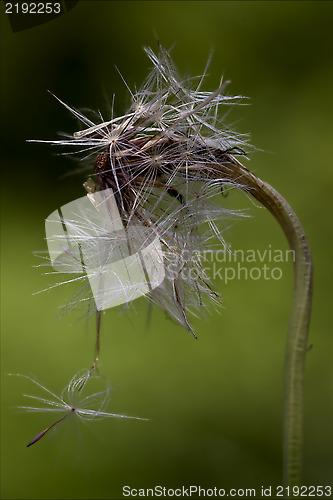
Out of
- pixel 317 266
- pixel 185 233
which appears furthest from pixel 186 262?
pixel 317 266

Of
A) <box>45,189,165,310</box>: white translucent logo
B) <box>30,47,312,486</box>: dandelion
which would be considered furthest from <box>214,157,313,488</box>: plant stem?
<box>45,189,165,310</box>: white translucent logo

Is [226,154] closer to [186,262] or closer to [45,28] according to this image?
[186,262]

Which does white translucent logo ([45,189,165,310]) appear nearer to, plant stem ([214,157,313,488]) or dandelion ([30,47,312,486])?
dandelion ([30,47,312,486])

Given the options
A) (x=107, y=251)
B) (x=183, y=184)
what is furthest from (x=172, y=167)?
(x=107, y=251)

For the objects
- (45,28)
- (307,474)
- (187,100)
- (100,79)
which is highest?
(45,28)

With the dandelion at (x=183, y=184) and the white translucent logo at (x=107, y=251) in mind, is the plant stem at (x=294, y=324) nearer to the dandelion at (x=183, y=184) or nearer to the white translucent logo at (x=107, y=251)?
the dandelion at (x=183, y=184)

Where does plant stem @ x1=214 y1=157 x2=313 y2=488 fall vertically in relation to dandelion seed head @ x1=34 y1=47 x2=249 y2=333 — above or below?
below

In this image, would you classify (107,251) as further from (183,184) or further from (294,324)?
(294,324)
